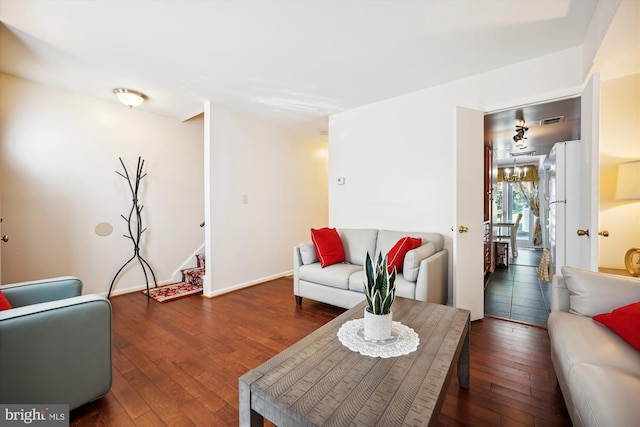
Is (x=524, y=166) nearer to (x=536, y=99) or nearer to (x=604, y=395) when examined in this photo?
(x=536, y=99)

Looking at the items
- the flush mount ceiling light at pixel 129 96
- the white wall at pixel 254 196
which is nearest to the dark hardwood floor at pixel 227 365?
the white wall at pixel 254 196

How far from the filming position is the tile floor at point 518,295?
277 centimetres

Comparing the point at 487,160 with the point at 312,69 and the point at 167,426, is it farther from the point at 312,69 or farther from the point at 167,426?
the point at 167,426

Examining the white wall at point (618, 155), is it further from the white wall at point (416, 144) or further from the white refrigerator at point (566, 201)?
the white refrigerator at point (566, 201)

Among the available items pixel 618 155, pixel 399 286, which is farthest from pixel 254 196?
pixel 618 155

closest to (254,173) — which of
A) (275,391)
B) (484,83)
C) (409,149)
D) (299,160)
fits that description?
(299,160)

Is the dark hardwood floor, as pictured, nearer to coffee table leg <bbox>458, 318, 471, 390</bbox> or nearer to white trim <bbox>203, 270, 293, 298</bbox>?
coffee table leg <bbox>458, 318, 471, 390</bbox>

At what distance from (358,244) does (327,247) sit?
1.30 feet

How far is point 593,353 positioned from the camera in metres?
1.17

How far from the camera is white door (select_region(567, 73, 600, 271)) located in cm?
183

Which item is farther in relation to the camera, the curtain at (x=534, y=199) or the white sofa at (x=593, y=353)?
the curtain at (x=534, y=199)

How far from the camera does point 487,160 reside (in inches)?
172

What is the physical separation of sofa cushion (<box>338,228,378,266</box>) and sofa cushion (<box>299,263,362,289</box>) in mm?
165

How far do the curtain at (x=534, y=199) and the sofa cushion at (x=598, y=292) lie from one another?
6849 millimetres
